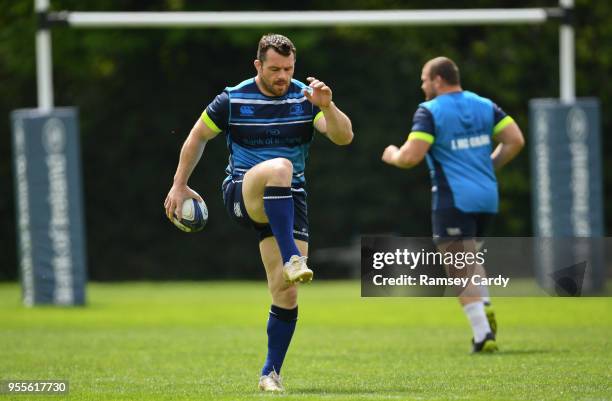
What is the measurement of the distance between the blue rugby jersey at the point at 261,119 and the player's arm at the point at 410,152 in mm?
1425

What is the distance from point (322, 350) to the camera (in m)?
9.61

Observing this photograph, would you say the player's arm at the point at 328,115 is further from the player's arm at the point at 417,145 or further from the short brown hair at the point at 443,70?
the short brown hair at the point at 443,70

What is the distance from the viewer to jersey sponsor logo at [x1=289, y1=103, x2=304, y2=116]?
6.84 metres

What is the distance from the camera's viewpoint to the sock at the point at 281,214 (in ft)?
21.4

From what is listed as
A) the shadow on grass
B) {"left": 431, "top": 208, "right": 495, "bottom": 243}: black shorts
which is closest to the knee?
{"left": 431, "top": 208, "right": 495, "bottom": 243}: black shorts

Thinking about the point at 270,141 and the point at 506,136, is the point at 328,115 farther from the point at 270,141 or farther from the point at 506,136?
the point at 506,136

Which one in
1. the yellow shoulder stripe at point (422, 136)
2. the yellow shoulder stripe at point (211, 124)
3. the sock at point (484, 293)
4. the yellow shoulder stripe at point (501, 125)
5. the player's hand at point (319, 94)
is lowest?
the sock at point (484, 293)

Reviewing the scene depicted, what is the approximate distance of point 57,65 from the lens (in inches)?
981

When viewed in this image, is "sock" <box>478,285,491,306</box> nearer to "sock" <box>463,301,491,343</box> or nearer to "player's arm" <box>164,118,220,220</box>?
"sock" <box>463,301,491,343</box>

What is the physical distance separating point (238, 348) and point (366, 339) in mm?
1262

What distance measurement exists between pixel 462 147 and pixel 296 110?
7.63 ft

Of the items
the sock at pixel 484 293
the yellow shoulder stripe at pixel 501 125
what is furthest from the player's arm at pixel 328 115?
the sock at pixel 484 293

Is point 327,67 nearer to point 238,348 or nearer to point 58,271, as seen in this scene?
point 58,271

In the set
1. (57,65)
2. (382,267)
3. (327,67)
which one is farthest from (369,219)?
(382,267)
